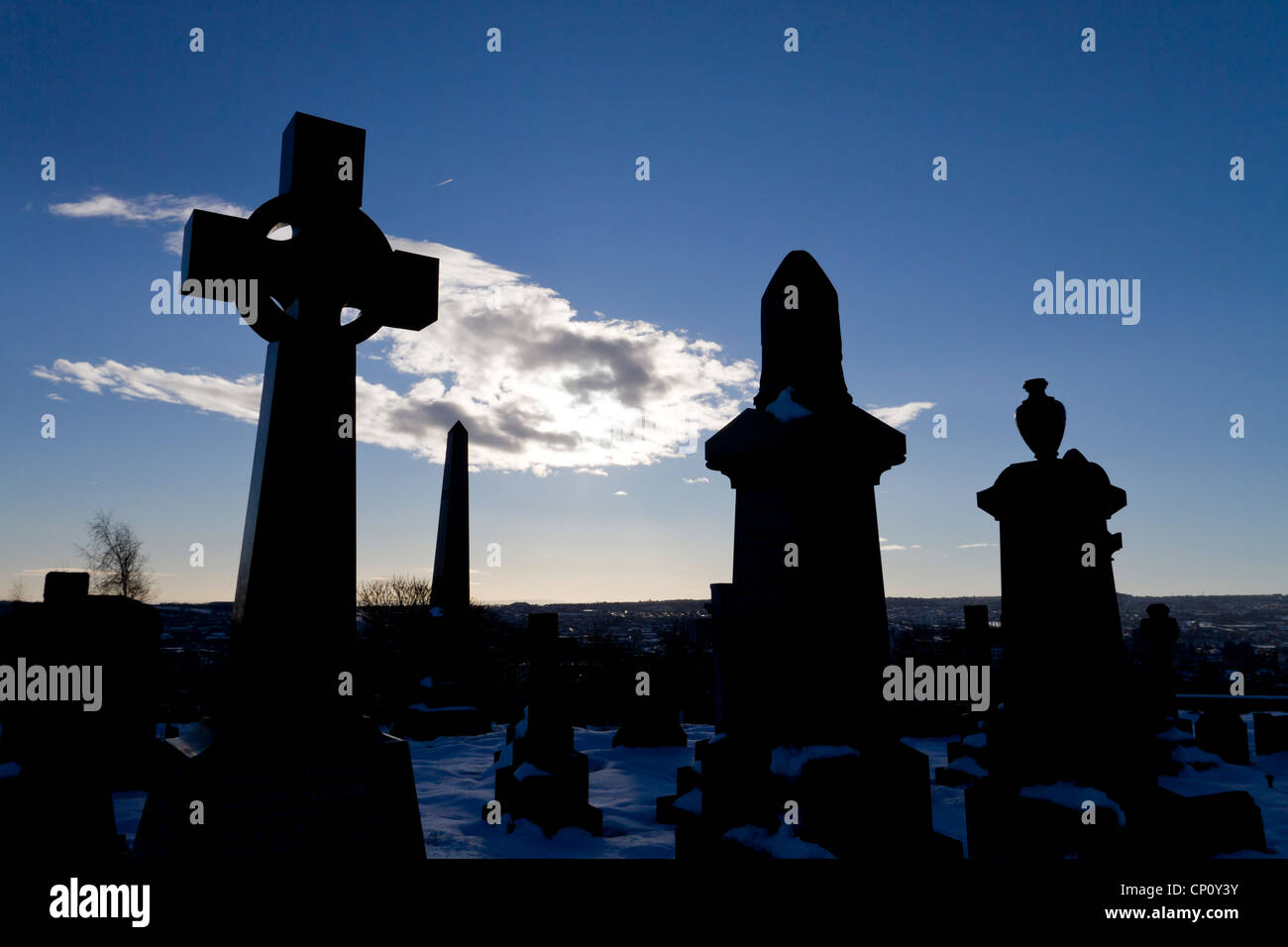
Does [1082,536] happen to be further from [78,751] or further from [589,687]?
[589,687]

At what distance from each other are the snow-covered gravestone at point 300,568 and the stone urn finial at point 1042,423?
234 inches

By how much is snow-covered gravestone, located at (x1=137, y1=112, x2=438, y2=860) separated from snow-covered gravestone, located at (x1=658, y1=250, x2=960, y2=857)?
8.11ft

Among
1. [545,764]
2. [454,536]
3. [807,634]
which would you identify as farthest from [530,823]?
[454,536]

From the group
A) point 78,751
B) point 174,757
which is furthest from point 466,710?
point 174,757

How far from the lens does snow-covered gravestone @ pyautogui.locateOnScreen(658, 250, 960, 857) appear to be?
505 cm

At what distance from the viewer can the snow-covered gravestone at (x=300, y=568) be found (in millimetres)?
3863

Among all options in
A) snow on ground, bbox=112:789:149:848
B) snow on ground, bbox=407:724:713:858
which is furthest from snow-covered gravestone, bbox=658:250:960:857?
snow on ground, bbox=112:789:149:848

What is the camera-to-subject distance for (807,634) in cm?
529

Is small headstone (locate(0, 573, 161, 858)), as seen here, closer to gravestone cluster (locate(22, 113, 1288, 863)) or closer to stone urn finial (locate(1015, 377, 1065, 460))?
gravestone cluster (locate(22, 113, 1288, 863))

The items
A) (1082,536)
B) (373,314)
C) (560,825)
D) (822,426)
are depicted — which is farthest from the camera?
(560,825)

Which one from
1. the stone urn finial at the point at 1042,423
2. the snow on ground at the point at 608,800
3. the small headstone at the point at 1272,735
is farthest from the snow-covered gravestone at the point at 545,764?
the small headstone at the point at 1272,735
